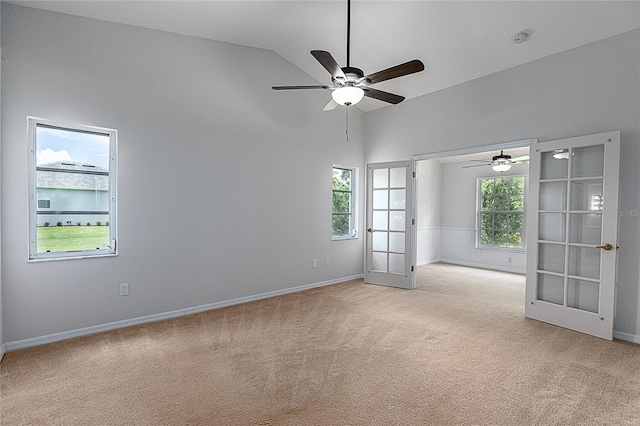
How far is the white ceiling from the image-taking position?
A: 312 centimetres

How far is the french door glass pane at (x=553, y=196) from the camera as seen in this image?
3588 mm

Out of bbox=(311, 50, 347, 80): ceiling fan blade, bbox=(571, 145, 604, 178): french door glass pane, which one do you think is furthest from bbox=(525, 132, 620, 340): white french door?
bbox=(311, 50, 347, 80): ceiling fan blade

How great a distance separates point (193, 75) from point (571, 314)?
5.18 m

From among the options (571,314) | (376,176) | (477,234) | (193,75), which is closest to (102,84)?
(193,75)

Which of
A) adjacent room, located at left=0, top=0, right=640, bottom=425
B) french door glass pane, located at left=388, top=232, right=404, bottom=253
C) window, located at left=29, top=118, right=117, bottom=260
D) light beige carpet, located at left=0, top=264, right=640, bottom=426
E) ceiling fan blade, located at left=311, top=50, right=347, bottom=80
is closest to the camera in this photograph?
light beige carpet, located at left=0, top=264, right=640, bottom=426

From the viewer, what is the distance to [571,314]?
347 centimetres

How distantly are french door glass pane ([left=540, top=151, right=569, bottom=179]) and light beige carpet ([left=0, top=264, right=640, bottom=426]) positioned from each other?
1.73 meters

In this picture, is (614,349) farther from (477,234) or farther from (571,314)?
(477,234)

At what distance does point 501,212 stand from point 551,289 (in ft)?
12.3

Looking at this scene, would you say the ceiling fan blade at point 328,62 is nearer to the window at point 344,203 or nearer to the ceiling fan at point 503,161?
the window at point 344,203

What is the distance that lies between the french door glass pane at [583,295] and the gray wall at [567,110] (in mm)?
200

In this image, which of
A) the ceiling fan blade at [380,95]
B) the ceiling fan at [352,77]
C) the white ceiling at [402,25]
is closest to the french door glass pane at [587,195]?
the white ceiling at [402,25]

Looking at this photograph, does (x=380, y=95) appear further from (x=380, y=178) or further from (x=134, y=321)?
(x=134, y=321)

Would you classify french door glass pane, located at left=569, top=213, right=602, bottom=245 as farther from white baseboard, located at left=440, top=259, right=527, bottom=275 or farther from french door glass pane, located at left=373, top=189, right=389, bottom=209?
white baseboard, located at left=440, top=259, right=527, bottom=275
